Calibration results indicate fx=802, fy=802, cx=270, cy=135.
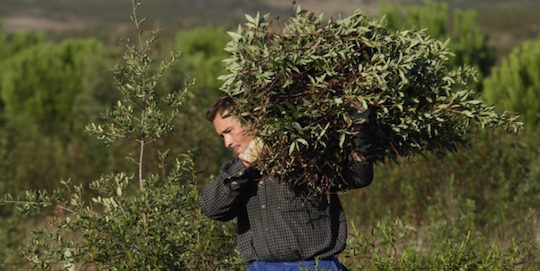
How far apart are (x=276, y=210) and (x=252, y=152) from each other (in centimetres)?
35

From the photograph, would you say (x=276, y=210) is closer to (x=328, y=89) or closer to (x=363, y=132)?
(x=363, y=132)

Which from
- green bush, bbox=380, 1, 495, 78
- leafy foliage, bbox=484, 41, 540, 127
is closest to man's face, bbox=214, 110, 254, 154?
leafy foliage, bbox=484, 41, 540, 127

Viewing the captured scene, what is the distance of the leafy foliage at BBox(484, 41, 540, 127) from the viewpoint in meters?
11.2

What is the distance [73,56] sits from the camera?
1647 centimetres

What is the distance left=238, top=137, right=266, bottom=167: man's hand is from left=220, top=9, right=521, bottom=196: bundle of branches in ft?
0.18

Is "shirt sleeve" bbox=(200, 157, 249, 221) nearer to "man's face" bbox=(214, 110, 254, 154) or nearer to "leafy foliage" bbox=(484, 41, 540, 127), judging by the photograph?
"man's face" bbox=(214, 110, 254, 154)

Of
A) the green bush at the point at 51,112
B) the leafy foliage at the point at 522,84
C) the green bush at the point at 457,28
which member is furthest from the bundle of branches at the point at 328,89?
the green bush at the point at 457,28

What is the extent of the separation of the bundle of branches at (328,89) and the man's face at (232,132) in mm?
111

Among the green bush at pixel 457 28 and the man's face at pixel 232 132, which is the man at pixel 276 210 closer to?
the man's face at pixel 232 132

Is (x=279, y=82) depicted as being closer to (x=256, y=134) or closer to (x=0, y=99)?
(x=256, y=134)

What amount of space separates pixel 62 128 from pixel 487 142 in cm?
832

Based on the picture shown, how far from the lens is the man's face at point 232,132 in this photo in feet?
11.7

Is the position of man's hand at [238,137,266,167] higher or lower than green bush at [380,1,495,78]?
higher

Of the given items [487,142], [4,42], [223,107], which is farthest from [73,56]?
[223,107]
